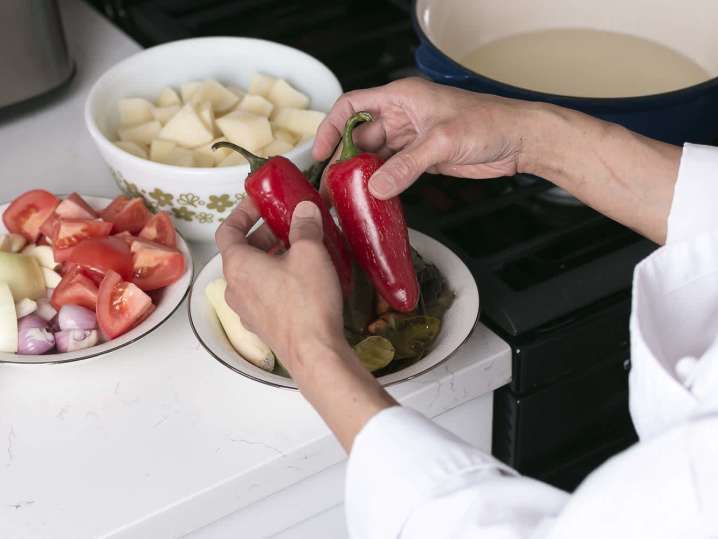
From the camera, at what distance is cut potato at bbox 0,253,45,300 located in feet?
3.01

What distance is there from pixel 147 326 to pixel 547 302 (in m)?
0.36

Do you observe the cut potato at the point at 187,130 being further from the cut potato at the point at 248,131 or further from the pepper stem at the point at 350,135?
the pepper stem at the point at 350,135

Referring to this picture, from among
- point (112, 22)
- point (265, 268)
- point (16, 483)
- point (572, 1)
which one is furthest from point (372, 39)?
point (16, 483)

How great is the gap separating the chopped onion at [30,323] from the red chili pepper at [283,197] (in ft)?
0.74

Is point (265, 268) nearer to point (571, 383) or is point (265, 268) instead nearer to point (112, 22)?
point (571, 383)

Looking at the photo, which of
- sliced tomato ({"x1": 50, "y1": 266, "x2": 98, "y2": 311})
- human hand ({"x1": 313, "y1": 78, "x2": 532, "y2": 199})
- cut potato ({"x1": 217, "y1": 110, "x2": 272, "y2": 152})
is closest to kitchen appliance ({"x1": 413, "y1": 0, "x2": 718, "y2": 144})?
human hand ({"x1": 313, "y1": 78, "x2": 532, "y2": 199})

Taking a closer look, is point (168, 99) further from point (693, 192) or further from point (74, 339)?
point (693, 192)

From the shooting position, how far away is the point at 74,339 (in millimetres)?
876

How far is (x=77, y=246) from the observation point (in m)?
0.92

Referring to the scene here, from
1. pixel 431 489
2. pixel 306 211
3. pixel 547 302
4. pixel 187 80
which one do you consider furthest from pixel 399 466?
pixel 187 80

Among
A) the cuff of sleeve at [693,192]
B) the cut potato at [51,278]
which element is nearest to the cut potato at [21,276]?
the cut potato at [51,278]

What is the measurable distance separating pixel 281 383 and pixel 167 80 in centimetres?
49

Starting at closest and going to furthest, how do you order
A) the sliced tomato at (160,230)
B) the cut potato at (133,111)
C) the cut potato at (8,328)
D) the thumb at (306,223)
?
1. the thumb at (306,223)
2. the cut potato at (8,328)
3. the sliced tomato at (160,230)
4. the cut potato at (133,111)

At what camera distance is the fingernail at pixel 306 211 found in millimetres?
783
